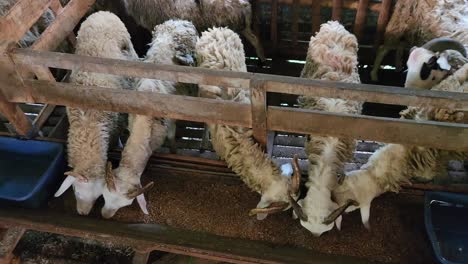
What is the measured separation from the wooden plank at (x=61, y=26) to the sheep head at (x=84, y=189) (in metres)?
1.15

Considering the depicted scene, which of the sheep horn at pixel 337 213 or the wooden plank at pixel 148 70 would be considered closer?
the wooden plank at pixel 148 70

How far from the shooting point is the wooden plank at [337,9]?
476 centimetres

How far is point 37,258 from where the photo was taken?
13.4 feet

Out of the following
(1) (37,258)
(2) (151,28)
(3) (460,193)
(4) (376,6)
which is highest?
(4) (376,6)

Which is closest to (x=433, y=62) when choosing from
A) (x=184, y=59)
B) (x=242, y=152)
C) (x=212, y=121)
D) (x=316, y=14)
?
(x=316, y=14)

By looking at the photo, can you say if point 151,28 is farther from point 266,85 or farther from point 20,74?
point 266,85

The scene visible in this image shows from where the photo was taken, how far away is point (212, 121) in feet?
11.0

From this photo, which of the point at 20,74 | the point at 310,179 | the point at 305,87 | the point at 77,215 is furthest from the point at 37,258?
the point at 305,87

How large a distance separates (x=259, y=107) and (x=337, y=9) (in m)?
2.30

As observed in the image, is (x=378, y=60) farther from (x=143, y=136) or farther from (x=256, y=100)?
(x=143, y=136)

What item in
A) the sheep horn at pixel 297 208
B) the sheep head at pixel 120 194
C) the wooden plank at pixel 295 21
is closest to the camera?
the sheep horn at pixel 297 208

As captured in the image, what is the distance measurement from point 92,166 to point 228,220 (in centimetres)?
132

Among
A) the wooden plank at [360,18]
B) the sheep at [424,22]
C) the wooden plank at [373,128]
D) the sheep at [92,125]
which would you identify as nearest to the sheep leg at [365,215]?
the wooden plank at [373,128]

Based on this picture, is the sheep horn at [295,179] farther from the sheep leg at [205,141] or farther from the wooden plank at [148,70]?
the sheep leg at [205,141]
